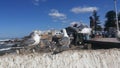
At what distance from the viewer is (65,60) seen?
10.5m

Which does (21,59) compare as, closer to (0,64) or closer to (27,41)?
(0,64)

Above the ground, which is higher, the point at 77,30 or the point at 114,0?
the point at 114,0

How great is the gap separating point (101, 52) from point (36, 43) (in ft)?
11.1

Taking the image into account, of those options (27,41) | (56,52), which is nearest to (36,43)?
(27,41)

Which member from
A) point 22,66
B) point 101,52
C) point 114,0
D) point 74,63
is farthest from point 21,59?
point 114,0

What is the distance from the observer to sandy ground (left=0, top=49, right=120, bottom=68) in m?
10.3

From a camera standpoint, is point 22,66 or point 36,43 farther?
point 36,43

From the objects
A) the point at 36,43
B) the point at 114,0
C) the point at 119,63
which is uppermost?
the point at 114,0

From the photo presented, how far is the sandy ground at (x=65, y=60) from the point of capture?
406 inches

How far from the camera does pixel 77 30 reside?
60.1ft

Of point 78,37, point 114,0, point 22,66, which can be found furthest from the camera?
point 114,0

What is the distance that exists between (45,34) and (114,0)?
21231mm

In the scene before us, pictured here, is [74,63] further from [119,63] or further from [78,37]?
[78,37]

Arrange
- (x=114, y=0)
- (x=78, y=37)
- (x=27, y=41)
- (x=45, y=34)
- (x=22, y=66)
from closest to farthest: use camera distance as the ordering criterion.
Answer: (x=22, y=66) < (x=27, y=41) < (x=45, y=34) < (x=78, y=37) < (x=114, y=0)
